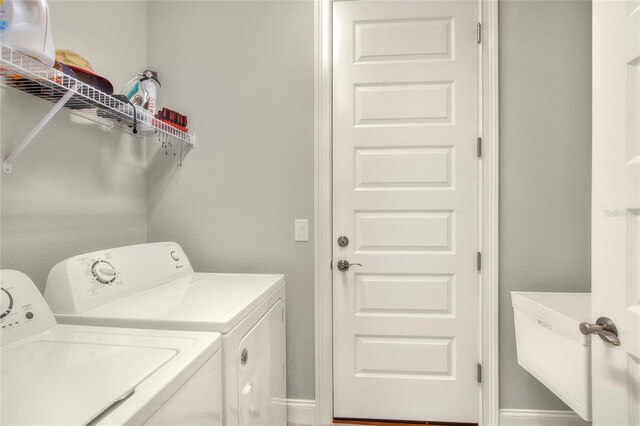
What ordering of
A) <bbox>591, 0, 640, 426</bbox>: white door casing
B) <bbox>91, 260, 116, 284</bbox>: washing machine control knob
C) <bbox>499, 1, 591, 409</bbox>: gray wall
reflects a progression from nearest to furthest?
<bbox>591, 0, 640, 426</bbox>: white door casing → <bbox>91, 260, 116, 284</bbox>: washing machine control knob → <bbox>499, 1, 591, 409</bbox>: gray wall

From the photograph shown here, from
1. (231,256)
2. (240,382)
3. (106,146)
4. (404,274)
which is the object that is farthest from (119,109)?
(404,274)

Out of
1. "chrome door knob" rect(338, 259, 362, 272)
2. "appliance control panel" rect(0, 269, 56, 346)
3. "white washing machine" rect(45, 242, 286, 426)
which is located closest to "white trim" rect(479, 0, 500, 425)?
→ "chrome door knob" rect(338, 259, 362, 272)

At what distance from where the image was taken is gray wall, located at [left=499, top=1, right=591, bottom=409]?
174cm

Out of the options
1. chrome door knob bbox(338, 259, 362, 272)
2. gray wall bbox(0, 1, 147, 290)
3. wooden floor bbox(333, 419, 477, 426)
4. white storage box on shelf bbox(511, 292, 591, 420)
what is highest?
gray wall bbox(0, 1, 147, 290)

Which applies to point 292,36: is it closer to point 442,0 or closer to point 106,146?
point 442,0

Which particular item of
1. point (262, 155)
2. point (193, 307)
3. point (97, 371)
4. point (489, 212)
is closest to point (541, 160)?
point (489, 212)

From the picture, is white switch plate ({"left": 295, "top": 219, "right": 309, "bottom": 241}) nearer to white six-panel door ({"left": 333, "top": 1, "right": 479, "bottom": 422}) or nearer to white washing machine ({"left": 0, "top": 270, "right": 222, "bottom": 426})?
white six-panel door ({"left": 333, "top": 1, "right": 479, "bottom": 422})

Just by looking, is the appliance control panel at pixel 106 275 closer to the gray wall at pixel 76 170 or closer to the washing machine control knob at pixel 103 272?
the washing machine control knob at pixel 103 272

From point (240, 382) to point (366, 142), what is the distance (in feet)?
4.33

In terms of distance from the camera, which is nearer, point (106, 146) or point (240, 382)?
point (240, 382)

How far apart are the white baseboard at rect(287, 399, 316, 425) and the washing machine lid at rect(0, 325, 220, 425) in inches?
45.3

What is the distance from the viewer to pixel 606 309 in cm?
96

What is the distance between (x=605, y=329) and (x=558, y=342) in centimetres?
45

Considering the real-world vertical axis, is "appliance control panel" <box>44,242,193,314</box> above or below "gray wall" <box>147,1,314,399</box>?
below
